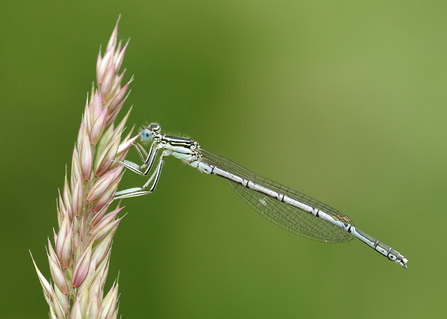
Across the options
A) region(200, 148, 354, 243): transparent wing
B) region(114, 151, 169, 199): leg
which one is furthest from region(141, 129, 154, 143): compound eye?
region(200, 148, 354, 243): transparent wing

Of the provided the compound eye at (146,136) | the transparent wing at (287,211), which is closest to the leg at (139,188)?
the compound eye at (146,136)

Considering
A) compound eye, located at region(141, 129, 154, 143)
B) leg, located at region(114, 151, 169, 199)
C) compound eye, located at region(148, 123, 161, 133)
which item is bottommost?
leg, located at region(114, 151, 169, 199)

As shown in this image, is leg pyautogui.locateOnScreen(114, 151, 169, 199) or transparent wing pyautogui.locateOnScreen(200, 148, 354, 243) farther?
transparent wing pyautogui.locateOnScreen(200, 148, 354, 243)

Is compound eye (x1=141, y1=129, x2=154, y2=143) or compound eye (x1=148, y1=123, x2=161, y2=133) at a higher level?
compound eye (x1=148, y1=123, x2=161, y2=133)

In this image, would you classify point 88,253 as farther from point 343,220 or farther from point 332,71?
point 332,71

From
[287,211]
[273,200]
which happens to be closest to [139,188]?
[273,200]

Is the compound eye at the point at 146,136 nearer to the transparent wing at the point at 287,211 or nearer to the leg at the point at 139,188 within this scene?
the leg at the point at 139,188

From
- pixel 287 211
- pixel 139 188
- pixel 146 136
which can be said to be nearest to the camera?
pixel 139 188

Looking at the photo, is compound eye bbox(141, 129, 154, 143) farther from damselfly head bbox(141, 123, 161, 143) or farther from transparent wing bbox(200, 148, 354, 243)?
transparent wing bbox(200, 148, 354, 243)

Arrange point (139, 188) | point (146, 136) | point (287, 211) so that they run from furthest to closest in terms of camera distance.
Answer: point (287, 211)
point (146, 136)
point (139, 188)

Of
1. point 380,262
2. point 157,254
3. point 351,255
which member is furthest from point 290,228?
point 157,254

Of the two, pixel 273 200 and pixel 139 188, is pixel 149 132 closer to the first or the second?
pixel 139 188
